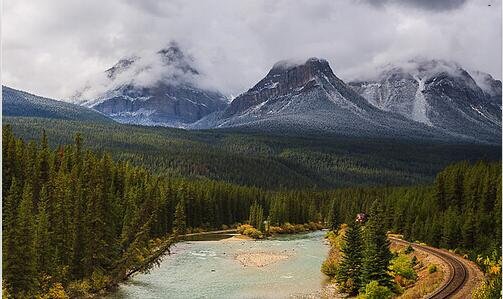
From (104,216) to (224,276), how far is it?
1676 cm

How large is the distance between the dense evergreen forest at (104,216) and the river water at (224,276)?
3588 millimetres

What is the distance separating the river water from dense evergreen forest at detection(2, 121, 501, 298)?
3588mm

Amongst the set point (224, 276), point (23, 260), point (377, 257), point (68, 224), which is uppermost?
point (68, 224)

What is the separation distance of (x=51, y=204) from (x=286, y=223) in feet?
280

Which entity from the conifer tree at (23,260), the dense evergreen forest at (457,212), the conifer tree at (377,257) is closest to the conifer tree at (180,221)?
the dense evergreen forest at (457,212)

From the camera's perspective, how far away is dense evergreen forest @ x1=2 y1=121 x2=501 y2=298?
156 feet

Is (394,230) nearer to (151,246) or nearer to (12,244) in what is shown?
(151,246)

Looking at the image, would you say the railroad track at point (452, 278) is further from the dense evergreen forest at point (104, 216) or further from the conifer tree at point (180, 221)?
the conifer tree at point (180, 221)

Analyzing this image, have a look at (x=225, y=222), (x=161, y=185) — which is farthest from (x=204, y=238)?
(x=225, y=222)

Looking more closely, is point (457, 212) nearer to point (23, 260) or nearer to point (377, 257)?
point (377, 257)

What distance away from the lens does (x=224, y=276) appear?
65688 mm

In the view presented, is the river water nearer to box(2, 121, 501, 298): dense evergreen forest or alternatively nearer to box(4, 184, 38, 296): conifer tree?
box(2, 121, 501, 298): dense evergreen forest

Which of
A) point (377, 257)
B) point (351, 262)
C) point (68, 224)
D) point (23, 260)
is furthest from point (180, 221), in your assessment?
point (23, 260)

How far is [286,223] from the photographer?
13600 centimetres
